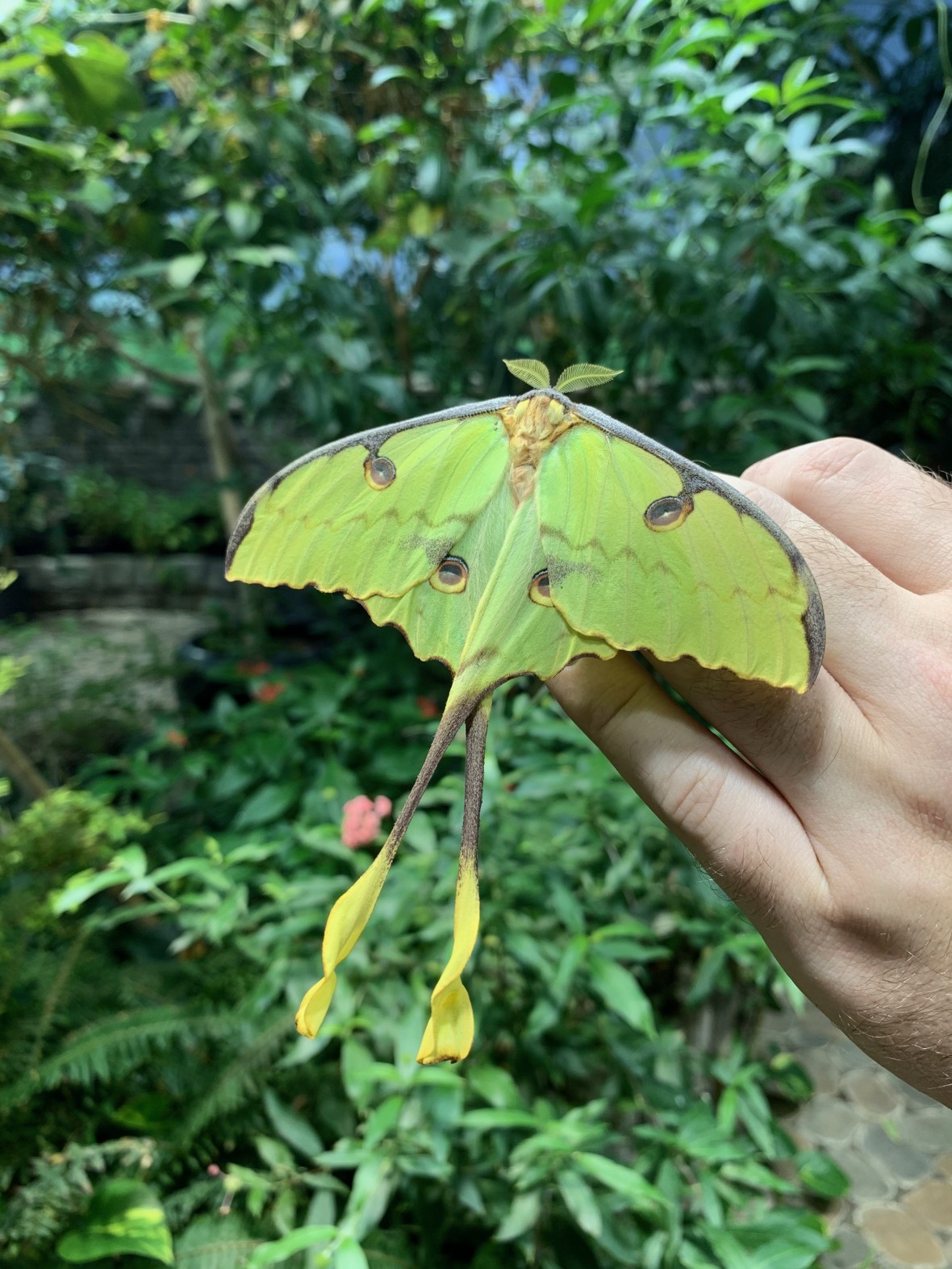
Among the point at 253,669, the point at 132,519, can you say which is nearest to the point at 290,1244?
the point at 253,669

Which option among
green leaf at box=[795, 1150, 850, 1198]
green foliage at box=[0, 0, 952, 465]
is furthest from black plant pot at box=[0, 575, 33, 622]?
green leaf at box=[795, 1150, 850, 1198]

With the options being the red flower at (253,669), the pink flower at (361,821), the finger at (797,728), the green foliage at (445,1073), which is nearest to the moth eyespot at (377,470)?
the finger at (797,728)

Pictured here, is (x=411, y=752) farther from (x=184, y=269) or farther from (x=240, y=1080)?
(x=184, y=269)

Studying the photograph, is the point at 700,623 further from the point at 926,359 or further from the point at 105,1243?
the point at 926,359

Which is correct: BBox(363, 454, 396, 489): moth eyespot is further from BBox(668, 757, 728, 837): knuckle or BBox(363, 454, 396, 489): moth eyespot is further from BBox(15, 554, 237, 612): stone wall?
BBox(15, 554, 237, 612): stone wall

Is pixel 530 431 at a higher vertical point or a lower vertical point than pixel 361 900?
higher

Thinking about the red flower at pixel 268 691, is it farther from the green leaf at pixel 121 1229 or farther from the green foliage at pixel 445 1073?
the green leaf at pixel 121 1229
